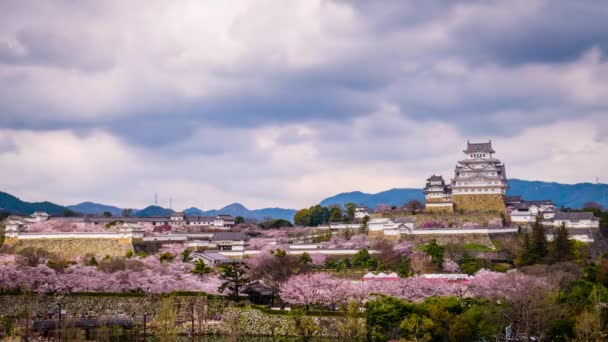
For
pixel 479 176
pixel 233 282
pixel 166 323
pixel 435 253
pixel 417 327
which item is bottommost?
pixel 417 327

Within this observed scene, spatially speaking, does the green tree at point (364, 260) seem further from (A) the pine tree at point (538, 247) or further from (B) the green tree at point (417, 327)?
(B) the green tree at point (417, 327)

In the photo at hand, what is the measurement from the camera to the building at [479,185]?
5569 cm

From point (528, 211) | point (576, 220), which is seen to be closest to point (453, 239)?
point (528, 211)

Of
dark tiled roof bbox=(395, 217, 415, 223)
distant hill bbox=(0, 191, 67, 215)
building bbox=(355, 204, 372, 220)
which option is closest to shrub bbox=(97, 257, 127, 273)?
dark tiled roof bbox=(395, 217, 415, 223)

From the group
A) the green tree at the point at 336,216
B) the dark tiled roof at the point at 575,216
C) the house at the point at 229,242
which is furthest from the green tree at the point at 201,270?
the green tree at the point at 336,216

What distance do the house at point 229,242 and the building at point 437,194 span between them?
51.4ft

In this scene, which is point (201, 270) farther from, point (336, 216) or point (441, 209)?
point (336, 216)

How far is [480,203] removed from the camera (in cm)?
5594

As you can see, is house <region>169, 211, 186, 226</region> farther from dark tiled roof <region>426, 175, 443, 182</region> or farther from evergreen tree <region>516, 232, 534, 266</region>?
evergreen tree <region>516, 232, 534, 266</region>

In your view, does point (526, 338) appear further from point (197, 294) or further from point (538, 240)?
point (197, 294)

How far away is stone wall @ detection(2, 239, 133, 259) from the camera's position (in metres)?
58.6

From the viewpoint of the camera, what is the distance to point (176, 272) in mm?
47156

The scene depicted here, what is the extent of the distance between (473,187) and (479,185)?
0.49 meters

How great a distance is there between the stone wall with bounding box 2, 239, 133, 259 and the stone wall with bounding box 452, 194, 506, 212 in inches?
1046
